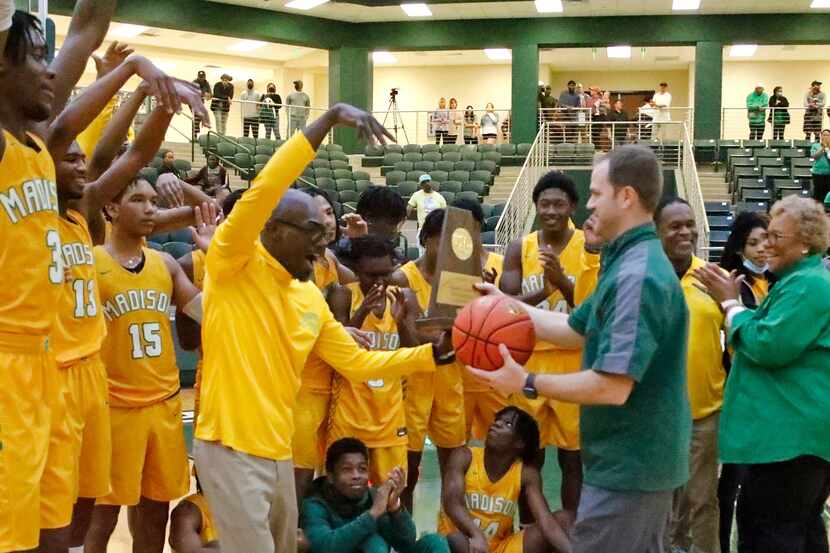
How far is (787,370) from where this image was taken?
14.6 feet

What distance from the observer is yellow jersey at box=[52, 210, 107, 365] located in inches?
158

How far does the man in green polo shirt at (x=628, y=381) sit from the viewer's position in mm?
3389

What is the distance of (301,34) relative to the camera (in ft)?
87.6

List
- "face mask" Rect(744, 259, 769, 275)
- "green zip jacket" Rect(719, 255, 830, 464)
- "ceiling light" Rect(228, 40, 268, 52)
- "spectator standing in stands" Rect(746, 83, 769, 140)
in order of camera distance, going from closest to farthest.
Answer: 1. "green zip jacket" Rect(719, 255, 830, 464)
2. "face mask" Rect(744, 259, 769, 275)
3. "spectator standing in stands" Rect(746, 83, 769, 140)
4. "ceiling light" Rect(228, 40, 268, 52)

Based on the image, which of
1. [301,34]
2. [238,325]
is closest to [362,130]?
[238,325]

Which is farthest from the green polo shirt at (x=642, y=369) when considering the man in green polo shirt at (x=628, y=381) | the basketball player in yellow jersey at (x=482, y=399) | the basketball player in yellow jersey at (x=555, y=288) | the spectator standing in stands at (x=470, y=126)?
the spectator standing in stands at (x=470, y=126)

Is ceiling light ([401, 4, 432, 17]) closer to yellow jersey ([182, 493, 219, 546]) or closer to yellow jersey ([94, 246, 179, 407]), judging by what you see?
yellow jersey ([94, 246, 179, 407])

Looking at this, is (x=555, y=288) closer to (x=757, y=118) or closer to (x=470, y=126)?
(x=757, y=118)

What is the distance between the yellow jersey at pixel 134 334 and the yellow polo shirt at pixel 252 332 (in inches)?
38.6

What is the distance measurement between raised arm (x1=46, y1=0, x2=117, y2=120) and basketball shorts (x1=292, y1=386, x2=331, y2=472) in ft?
6.72

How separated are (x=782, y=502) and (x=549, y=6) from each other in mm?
22374

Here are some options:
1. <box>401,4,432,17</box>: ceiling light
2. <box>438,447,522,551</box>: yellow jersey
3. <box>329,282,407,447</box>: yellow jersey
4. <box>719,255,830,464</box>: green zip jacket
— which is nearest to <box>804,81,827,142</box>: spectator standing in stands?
<box>401,4,432,17</box>: ceiling light

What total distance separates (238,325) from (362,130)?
85 cm

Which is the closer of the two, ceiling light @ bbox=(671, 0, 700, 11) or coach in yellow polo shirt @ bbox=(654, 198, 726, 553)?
coach in yellow polo shirt @ bbox=(654, 198, 726, 553)
